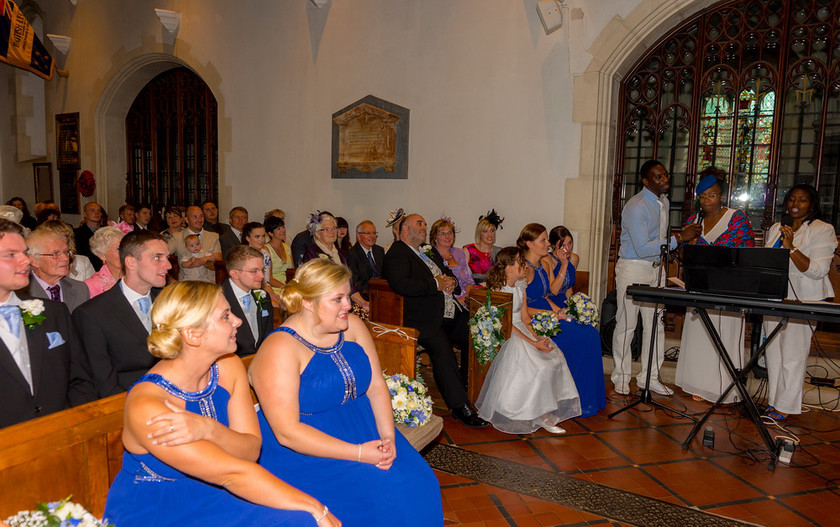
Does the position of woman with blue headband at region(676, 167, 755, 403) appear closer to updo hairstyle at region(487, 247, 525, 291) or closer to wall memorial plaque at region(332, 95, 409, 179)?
updo hairstyle at region(487, 247, 525, 291)

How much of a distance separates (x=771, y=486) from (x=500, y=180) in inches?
173

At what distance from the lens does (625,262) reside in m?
5.70

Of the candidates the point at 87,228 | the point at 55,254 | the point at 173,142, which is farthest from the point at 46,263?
the point at 173,142

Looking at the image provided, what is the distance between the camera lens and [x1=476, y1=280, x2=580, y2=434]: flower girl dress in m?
4.56

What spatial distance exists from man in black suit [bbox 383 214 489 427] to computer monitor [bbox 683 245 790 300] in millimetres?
1940

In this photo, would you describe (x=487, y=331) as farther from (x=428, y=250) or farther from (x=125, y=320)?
(x=125, y=320)

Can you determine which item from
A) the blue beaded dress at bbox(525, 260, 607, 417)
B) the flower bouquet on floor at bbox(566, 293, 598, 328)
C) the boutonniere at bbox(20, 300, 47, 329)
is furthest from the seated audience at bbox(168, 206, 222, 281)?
the boutonniere at bbox(20, 300, 47, 329)

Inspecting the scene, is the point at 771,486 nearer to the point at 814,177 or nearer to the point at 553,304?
the point at 553,304

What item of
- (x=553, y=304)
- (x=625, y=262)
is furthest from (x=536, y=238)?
(x=625, y=262)

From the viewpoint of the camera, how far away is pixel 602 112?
21.4ft

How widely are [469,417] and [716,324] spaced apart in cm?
258

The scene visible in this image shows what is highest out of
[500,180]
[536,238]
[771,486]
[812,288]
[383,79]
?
[383,79]

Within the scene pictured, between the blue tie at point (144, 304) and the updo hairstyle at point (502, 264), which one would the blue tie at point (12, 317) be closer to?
the blue tie at point (144, 304)

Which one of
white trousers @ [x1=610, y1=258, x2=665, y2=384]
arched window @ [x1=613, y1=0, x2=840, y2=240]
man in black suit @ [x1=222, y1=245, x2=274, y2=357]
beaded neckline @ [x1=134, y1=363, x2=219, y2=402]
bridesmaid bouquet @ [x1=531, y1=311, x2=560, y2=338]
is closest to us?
beaded neckline @ [x1=134, y1=363, x2=219, y2=402]
